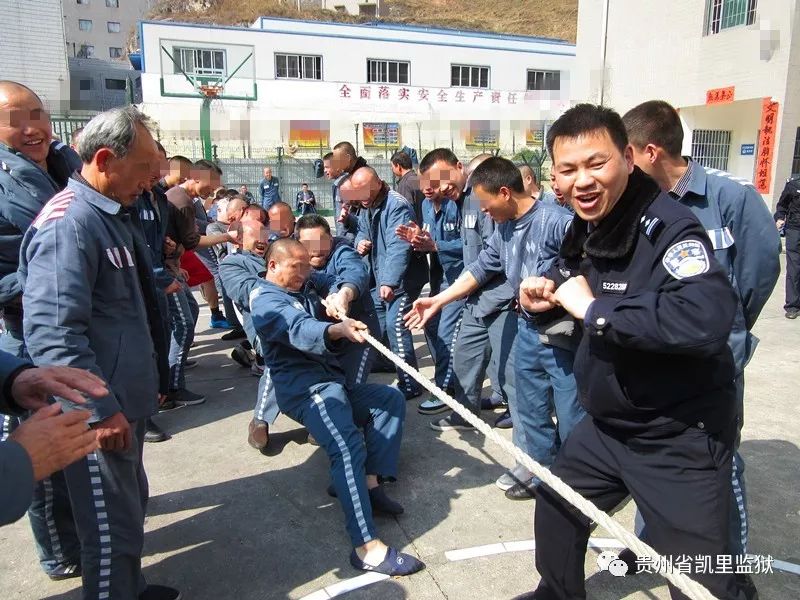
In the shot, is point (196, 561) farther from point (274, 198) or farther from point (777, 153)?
point (777, 153)

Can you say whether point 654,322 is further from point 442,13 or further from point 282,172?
point 442,13

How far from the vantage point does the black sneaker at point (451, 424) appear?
403 cm

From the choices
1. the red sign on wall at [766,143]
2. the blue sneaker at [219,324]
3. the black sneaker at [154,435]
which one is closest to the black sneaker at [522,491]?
the black sneaker at [154,435]

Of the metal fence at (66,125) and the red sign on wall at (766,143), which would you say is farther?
the metal fence at (66,125)

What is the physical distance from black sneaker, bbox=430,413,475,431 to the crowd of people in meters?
0.70

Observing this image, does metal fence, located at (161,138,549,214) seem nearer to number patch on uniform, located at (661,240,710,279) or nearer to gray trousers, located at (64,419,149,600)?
number patch on uniform, located at (661,240,710,279)

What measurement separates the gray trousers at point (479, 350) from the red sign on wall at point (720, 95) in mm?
12218

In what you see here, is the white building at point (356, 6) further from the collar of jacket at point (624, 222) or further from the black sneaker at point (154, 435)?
the collar of jacket at point (624, 222)

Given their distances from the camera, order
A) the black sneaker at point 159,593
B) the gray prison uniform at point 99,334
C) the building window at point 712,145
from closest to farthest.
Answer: the gray prison uniform at point 99,334, the black sneaker at point 159,593, the building window at point 712,145

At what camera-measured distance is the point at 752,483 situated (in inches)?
127

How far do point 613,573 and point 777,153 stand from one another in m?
13.1

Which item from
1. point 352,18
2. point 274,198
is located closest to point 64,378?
point 274,198

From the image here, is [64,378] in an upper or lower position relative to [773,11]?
lower

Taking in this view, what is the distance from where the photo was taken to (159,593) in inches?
95.0
